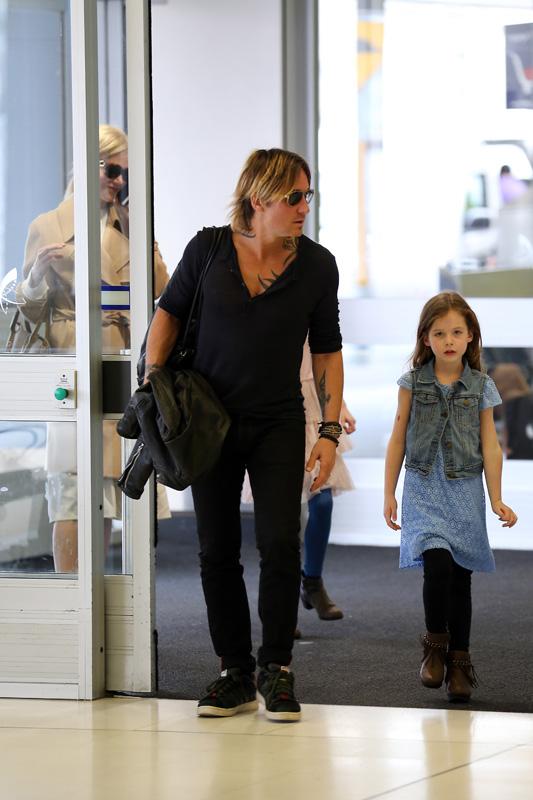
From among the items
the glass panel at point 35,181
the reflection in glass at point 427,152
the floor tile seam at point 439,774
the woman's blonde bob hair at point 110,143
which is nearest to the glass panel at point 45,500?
the glass panel at point 35,181

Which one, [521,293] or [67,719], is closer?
[67,719]

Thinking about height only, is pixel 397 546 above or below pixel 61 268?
below

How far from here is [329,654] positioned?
4535mm

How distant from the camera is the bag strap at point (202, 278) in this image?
359 centimetres

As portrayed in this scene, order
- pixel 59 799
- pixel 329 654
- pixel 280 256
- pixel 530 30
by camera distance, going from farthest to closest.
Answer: pixel 530 30, pixel 329 654, pixel 280 256, pixel 59 799

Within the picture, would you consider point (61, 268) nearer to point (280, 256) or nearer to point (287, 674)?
point (280, 256)

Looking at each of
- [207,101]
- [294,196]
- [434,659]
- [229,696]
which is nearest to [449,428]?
[434,659]

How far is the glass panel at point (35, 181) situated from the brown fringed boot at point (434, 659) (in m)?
1.34

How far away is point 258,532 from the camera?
3.64 m

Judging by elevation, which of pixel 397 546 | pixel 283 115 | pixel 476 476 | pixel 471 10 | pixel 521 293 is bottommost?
pixel 397 546

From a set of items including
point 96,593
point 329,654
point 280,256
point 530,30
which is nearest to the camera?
point 280,256

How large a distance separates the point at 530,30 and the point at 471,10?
0.32 m

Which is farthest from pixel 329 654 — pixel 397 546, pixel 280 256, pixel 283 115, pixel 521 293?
pixel 283 115

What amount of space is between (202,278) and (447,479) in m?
0.95
